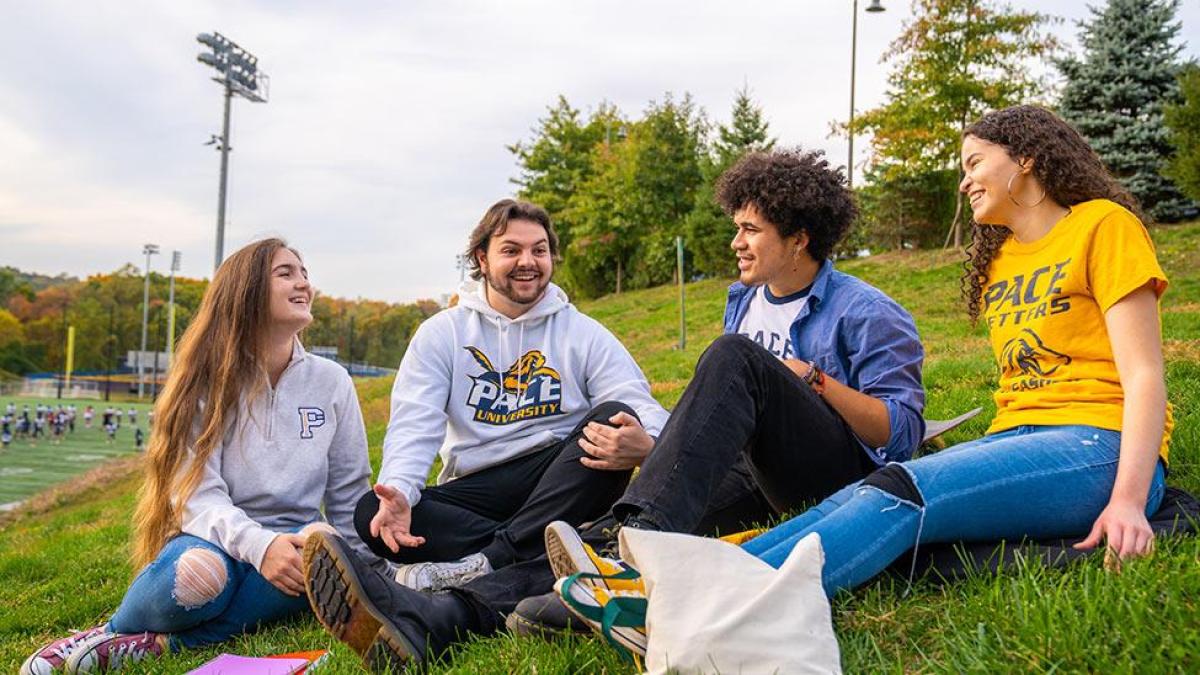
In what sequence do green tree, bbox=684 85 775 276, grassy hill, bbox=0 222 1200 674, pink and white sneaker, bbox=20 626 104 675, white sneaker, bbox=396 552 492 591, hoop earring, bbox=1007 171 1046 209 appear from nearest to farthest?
grassy hill, bbox=0 222 1200 674
hoop earring, bbox=1007 171 1046 209
pink and white sneaker, bbox=20 626 104 675
white sneaker, bbox=396 552 492 591
green tree, bbox=684 85 775 276

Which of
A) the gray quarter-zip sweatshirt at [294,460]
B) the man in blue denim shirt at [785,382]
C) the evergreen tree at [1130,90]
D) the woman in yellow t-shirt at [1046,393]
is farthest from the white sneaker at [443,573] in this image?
the evergreen tree at [1130,90]

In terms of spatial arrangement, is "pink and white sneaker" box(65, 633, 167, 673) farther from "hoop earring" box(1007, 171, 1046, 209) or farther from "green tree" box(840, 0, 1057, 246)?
"green tree" box(840, 0, 1057, 246)

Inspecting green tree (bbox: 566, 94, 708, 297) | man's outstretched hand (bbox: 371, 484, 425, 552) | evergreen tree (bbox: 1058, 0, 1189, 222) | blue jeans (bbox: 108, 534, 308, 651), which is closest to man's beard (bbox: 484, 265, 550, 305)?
man's outstretched hand (bbox: 371, 484, 425, 552)

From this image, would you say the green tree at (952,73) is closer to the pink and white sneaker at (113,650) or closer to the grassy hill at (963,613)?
the grassy hill at (963,613)

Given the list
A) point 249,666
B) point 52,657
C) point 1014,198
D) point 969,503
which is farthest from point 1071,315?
point 52,657

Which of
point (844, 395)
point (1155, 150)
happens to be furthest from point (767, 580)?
point (1155, 150)

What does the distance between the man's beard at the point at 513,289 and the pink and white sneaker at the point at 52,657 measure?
203 cm

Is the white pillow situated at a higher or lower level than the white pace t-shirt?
lower

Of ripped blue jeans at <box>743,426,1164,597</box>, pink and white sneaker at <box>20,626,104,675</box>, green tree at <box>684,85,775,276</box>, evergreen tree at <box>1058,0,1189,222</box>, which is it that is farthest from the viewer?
green tree at <box>684,85,775,276</box>

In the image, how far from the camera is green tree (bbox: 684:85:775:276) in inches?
1049

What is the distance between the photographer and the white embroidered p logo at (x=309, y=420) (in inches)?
151

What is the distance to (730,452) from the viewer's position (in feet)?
8.76

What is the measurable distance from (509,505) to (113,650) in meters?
1.51

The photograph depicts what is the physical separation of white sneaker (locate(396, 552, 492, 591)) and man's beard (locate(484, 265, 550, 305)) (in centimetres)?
118
